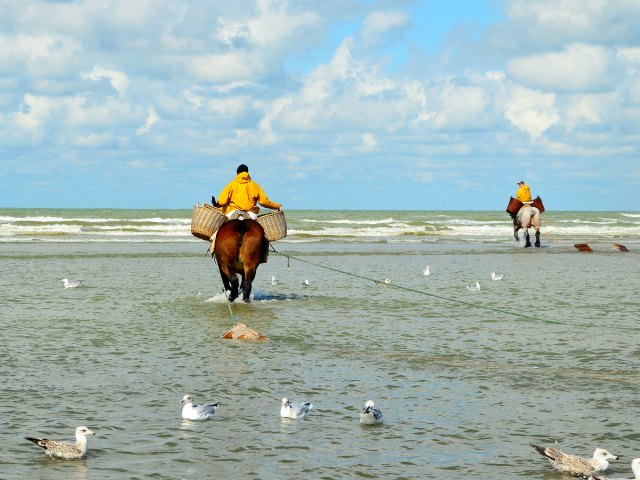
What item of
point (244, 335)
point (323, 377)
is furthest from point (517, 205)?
point (323, 377)

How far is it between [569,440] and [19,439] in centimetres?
402

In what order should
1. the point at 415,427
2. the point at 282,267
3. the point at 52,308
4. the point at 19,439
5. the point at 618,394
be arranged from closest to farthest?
the point at 19,439 < the point at 415,427 < the point at 618,394 < the point at 52,308 < the point at 282,267

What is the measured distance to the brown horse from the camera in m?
15.4

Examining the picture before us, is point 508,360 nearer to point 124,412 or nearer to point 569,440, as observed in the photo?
point 569,440

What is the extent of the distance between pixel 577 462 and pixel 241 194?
430 inches

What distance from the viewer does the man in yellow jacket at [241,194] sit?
1590 centimetres

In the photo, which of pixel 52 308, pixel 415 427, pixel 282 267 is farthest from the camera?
pixel 282 267

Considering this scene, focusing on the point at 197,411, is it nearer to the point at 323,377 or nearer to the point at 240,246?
the point at 323,377

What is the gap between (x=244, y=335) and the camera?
11.3m

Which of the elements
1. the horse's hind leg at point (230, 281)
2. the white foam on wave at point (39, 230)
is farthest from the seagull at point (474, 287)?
the white foam on wave at point (39, 230)

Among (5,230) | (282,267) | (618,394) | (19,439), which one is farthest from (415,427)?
(5,230)

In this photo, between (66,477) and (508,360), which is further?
(508,360)

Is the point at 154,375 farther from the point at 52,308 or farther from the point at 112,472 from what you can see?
the point at 52,308

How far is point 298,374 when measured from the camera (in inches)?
357
